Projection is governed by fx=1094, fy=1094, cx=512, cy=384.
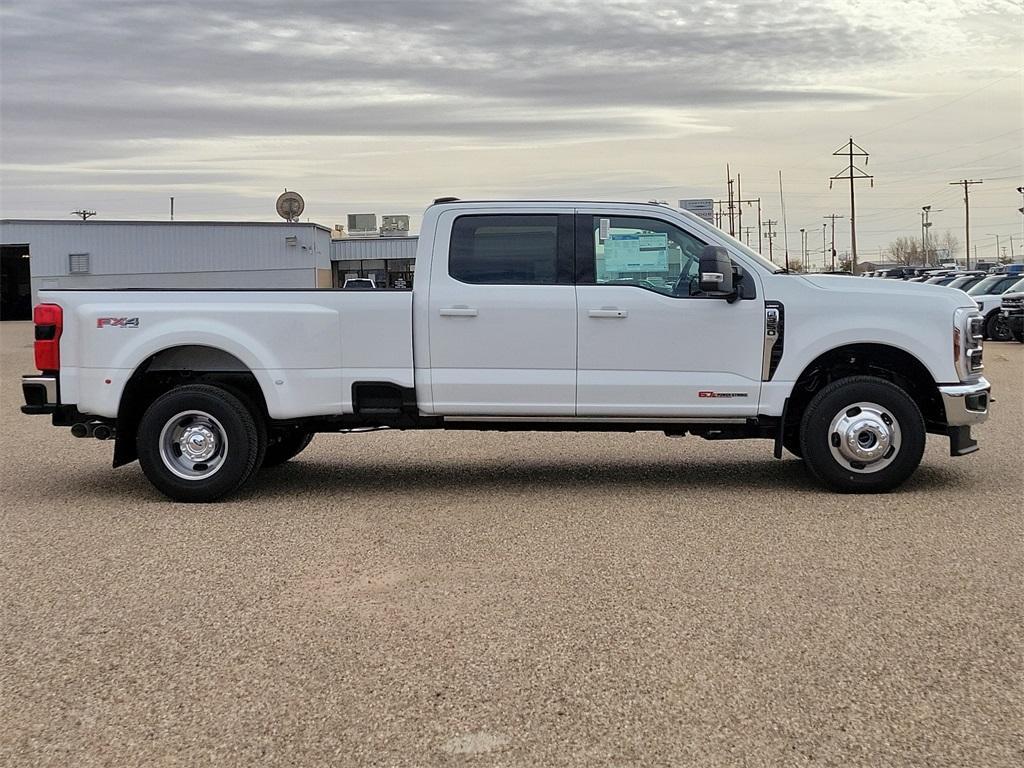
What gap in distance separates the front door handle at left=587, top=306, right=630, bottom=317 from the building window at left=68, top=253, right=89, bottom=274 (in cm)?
4379

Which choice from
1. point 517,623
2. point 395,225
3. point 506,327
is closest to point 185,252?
point 395,225

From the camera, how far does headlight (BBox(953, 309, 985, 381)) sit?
7891mm

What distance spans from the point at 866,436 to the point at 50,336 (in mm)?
5953

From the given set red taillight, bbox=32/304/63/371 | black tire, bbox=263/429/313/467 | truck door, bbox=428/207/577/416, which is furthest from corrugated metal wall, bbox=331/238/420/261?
truck door, bbox=428/207/577/416

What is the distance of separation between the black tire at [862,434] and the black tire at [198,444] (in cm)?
406

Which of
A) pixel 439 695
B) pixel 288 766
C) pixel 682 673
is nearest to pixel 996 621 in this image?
pixel 682 673

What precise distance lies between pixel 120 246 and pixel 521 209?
41.8m

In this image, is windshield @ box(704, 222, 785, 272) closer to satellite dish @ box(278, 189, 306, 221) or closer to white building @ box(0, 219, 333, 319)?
satellite dish @ box(278, 189, 306, 221)

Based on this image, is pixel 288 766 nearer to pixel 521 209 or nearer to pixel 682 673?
pixel 682 673

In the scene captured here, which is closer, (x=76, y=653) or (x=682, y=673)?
(x=682, y=673)

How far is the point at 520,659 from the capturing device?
4.55 m

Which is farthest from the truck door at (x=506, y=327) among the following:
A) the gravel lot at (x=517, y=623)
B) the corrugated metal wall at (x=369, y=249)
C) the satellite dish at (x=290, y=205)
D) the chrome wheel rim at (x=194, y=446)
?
the corrugated metal wall at (x=369, y=249)

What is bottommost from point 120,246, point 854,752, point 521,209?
point 854,752

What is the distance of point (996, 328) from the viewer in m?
27.5
